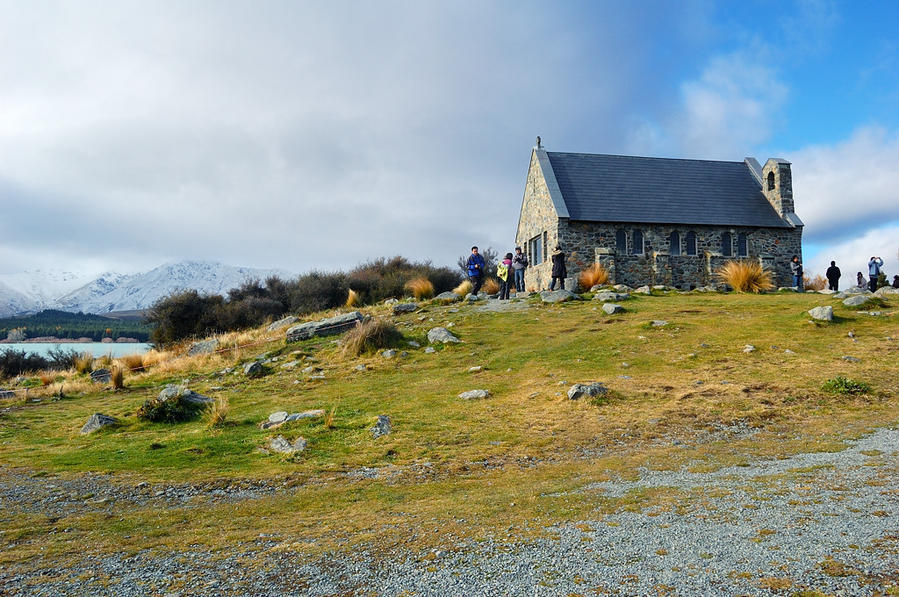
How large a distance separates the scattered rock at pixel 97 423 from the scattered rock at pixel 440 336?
8834mm

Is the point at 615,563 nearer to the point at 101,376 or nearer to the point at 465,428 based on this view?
the point at 465,428

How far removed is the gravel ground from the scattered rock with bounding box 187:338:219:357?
19.0 m

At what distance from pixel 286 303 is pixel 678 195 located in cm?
2598

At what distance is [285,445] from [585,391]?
5614mm

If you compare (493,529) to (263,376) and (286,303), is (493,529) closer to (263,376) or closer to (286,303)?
(263,376)

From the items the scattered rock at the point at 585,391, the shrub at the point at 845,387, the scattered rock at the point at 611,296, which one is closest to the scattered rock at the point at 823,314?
the shrub at the point at 845,387

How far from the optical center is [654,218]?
2967 cm

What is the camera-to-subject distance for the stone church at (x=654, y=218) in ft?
95.7

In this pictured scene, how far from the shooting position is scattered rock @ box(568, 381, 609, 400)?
10797mm

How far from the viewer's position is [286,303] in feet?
127

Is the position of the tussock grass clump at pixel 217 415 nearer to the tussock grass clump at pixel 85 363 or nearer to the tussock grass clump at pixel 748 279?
the tussock grass clump at pixel 85 363

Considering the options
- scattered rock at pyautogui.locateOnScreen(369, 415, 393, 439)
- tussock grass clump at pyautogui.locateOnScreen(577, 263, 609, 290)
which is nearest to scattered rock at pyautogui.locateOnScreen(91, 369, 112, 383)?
scattered rock at pyautogui.locateOnScreen(369, 415, 393, 439)

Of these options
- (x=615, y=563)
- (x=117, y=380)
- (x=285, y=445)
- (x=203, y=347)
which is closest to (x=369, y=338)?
(x=117, y=380)

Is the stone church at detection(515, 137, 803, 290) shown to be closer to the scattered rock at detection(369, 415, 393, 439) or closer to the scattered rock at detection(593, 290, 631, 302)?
the scattered rock at detection(593, 290, 631, 302)
